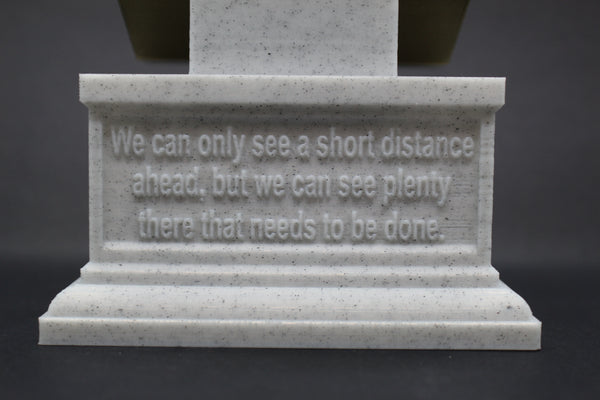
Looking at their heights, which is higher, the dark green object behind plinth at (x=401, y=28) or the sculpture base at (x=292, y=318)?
the dark green object behind plinth at (x=401, y=28)

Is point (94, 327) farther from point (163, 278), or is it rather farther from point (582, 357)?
point (582, 357)

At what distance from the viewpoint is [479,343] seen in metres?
2.61

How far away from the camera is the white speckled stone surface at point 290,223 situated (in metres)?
2.61

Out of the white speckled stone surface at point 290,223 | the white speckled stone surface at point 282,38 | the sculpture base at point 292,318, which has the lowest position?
the sculpture base at point 292,318

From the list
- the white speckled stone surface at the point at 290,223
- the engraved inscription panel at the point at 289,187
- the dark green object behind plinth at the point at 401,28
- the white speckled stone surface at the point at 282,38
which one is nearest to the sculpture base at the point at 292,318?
the white speckled stone surface at the point at 290,223

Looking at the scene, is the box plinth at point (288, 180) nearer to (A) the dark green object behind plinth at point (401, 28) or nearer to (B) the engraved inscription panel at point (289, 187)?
(B) the engraved inscription panel at point (289, 187)

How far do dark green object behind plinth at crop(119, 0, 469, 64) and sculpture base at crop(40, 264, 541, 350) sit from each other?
127 centimetres

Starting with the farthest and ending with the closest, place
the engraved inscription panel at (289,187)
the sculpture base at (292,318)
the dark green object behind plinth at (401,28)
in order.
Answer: the dark green object behind plinth at (401,28)
the engraved inscription panel at (289,187)
the sculpture base at (292,318)

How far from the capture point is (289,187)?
9.15 feet

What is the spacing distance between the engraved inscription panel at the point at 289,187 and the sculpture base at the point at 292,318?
0.16 metres

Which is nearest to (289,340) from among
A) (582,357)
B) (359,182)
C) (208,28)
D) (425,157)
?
(359,182)

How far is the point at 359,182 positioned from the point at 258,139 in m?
0.42

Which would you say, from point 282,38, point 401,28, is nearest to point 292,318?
point 282,38

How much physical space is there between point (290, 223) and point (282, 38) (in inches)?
28.4
